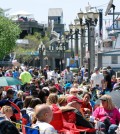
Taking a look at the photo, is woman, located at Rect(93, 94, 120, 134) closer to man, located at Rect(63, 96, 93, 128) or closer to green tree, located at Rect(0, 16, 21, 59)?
man, located at Rect(63, 96, 93, 128)

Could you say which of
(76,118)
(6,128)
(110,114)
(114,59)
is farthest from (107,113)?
(114,59)

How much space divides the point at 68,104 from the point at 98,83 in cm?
1557

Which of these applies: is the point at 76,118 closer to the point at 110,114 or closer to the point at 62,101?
the point at 62,101

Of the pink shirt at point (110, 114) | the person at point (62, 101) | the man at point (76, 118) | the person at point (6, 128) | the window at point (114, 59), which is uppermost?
the person at point (6, 128)

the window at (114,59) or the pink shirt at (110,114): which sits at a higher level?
the pink shirt at (110,114)

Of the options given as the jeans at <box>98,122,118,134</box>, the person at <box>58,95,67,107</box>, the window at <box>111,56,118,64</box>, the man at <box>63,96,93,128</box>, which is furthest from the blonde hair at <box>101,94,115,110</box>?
the window at <box>111,56,118,64</box>

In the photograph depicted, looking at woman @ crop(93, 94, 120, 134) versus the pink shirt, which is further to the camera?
the pink shirt

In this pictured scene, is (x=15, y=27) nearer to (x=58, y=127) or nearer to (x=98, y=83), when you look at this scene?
(x=98, y=83)

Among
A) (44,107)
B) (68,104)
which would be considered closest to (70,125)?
(68,104)

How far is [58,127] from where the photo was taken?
40.0 feet

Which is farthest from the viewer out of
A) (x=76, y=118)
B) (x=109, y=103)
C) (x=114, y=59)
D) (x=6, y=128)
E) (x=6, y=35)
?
(x=6, y=35)

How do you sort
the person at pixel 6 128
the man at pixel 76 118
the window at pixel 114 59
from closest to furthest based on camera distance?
the person at pixel 6 128 < the man at pixel 76 118 < the window at pixel 114 59

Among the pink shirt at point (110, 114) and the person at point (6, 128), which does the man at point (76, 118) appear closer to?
A: the pink shirt at point (110, 114)

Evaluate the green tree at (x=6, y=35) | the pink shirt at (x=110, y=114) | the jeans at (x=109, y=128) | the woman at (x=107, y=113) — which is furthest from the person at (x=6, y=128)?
the green tree at (x=6, y=35)
